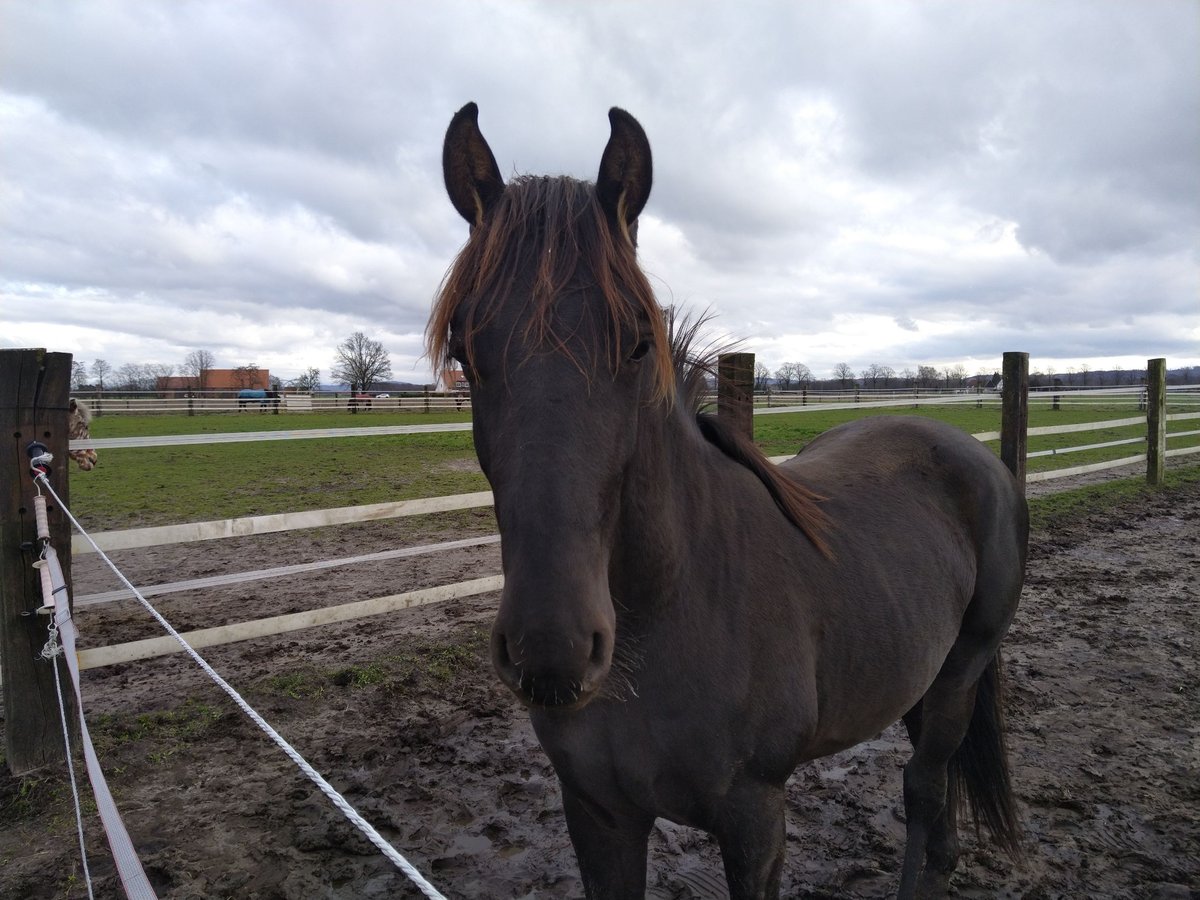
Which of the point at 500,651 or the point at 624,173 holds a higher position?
the point at 624,173

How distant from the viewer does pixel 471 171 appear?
163cm

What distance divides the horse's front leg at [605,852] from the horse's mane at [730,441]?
39.9 inches

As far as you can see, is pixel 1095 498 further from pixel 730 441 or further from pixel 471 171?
pixel 471 171

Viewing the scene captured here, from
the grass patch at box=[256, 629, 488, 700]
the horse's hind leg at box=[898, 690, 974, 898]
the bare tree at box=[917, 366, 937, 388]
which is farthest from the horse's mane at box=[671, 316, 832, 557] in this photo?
the bare tree at box=[917, 366, 937, 388]

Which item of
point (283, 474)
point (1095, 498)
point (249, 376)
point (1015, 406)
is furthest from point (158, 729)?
point (249, 376)

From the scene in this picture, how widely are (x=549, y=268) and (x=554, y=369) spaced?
9.8 inches

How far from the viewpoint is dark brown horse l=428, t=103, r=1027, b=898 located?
1.22m

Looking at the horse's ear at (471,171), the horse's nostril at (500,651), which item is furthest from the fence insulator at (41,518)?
the horse's nostril at (500,651)

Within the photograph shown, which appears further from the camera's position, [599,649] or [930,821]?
[930,821]

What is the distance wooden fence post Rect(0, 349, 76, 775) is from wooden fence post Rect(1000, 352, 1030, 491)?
6907mm

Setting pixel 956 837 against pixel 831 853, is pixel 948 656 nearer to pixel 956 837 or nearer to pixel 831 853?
pixel 956 837

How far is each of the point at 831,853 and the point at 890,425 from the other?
1.90 metres

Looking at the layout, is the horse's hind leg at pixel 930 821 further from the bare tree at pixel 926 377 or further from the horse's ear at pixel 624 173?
the bare tree at pixel 926 377

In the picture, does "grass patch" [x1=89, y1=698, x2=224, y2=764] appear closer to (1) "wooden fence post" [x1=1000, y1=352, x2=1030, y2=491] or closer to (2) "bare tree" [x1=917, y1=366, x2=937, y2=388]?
(1) "wooden fence post" [x1=1000, y1=352, x2=1030, y2=491]
